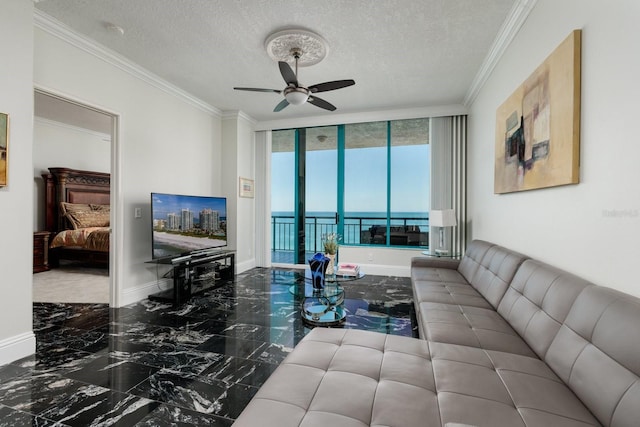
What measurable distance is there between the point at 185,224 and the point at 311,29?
9.11 feet

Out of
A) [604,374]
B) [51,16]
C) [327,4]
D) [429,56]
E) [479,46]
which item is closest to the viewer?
[604,374]

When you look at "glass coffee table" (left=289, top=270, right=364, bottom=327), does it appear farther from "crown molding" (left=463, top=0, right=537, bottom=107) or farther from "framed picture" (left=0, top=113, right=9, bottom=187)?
"crown molding" (left=463, top=0, right=537, bottom=107)

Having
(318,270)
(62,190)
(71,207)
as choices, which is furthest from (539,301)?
(62,190)

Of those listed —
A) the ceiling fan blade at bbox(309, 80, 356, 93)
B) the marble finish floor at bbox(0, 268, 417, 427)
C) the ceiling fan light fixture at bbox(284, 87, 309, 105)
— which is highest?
the ceiling fan blade at bbox(309, 80, 356, 93)

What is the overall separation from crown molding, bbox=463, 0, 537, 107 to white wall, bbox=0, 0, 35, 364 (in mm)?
3863

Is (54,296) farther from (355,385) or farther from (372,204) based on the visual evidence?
(372,204)

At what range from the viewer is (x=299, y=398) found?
42.4 inches

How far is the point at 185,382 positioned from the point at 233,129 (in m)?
4.08

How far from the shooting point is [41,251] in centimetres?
505

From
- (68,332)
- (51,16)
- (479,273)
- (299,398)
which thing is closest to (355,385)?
(299,398)

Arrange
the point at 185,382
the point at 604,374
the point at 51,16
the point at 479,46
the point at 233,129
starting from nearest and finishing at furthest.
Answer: the point at 604,374 < the point at 185,382 < the point at 51,16 < the point at 479,46 < the point at 233,129

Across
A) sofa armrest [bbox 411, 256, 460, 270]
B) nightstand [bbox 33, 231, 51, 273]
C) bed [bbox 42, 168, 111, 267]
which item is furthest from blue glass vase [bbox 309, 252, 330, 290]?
nightstand [bbox 33, 231, 51, 273]

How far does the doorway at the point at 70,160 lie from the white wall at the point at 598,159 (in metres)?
4.13

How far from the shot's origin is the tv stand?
136 inches
